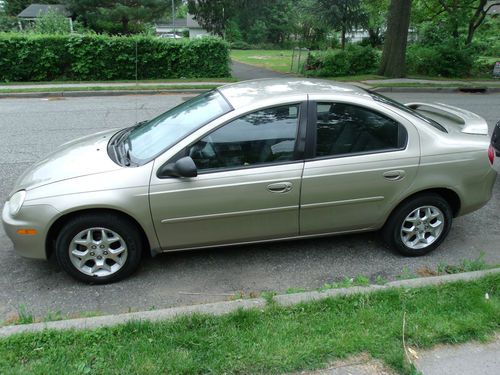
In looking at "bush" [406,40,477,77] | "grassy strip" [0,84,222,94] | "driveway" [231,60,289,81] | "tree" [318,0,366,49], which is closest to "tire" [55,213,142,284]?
"grassy strip" [0,84,222,94]

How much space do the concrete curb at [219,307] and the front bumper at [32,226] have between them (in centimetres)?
77

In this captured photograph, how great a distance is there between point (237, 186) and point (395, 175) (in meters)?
1.36

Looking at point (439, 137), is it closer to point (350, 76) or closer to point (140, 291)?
point (140, 291)

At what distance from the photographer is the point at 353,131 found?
12.6 ft

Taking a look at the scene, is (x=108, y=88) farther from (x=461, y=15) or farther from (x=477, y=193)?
(x=461, y=15)

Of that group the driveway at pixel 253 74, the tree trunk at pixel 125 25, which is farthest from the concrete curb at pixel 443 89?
the tree trunk at pixel 125 25

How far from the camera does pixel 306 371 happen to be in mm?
2512

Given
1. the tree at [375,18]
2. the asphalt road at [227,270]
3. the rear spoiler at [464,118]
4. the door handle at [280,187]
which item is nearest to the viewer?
the asphalt road at [227,270]

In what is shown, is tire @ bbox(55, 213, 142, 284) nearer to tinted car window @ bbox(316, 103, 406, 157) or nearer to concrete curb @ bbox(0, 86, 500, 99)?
tinted car window @ bbox(316, 103, 406, 157)

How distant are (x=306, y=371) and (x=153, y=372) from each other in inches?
33.1

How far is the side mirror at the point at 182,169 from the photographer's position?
11.1 feet

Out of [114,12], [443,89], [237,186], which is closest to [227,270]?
[237,186]

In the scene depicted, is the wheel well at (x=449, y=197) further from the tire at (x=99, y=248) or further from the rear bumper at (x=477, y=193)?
the tire at (x=99, y=248)

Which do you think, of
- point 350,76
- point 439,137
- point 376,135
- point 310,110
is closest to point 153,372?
point 310,110
